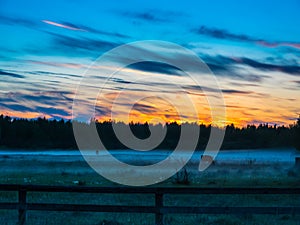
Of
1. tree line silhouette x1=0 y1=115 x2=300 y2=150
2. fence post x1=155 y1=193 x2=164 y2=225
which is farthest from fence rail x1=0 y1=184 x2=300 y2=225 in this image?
tree line silhouette x1=0 y1=115 x2=300 y2=150

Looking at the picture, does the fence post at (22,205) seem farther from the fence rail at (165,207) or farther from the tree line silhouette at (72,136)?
the tree line silhouette at (72,136)

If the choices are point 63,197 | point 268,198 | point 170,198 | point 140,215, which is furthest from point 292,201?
point 63,197

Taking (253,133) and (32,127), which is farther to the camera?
(253,133)

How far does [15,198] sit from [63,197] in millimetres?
1942

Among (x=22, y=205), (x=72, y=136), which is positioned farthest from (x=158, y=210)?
(x=72, y=136)

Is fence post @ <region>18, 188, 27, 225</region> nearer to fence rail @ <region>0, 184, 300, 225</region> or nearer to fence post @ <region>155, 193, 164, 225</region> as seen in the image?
fence rail @ <region>0, 184, 300, 225</region>

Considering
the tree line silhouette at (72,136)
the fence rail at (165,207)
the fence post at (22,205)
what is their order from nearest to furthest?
1. the fence rail at (165,207)
2. the fence post at (22,205)
3. the tree line silhouette at (72,136)

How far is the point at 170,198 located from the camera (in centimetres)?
2161

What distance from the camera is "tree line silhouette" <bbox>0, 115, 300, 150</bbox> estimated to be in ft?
418

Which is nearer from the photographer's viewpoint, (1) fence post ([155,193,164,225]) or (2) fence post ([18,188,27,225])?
(1) fence post ([155,193,164,225])

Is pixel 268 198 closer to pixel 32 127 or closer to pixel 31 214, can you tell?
pixel 31 214

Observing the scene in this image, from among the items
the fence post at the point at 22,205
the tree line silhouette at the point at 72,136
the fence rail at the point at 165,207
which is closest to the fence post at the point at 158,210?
the fence rail at the point at 165,207

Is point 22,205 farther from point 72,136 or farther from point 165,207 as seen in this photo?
point 72,136

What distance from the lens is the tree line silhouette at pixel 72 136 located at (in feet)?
418
